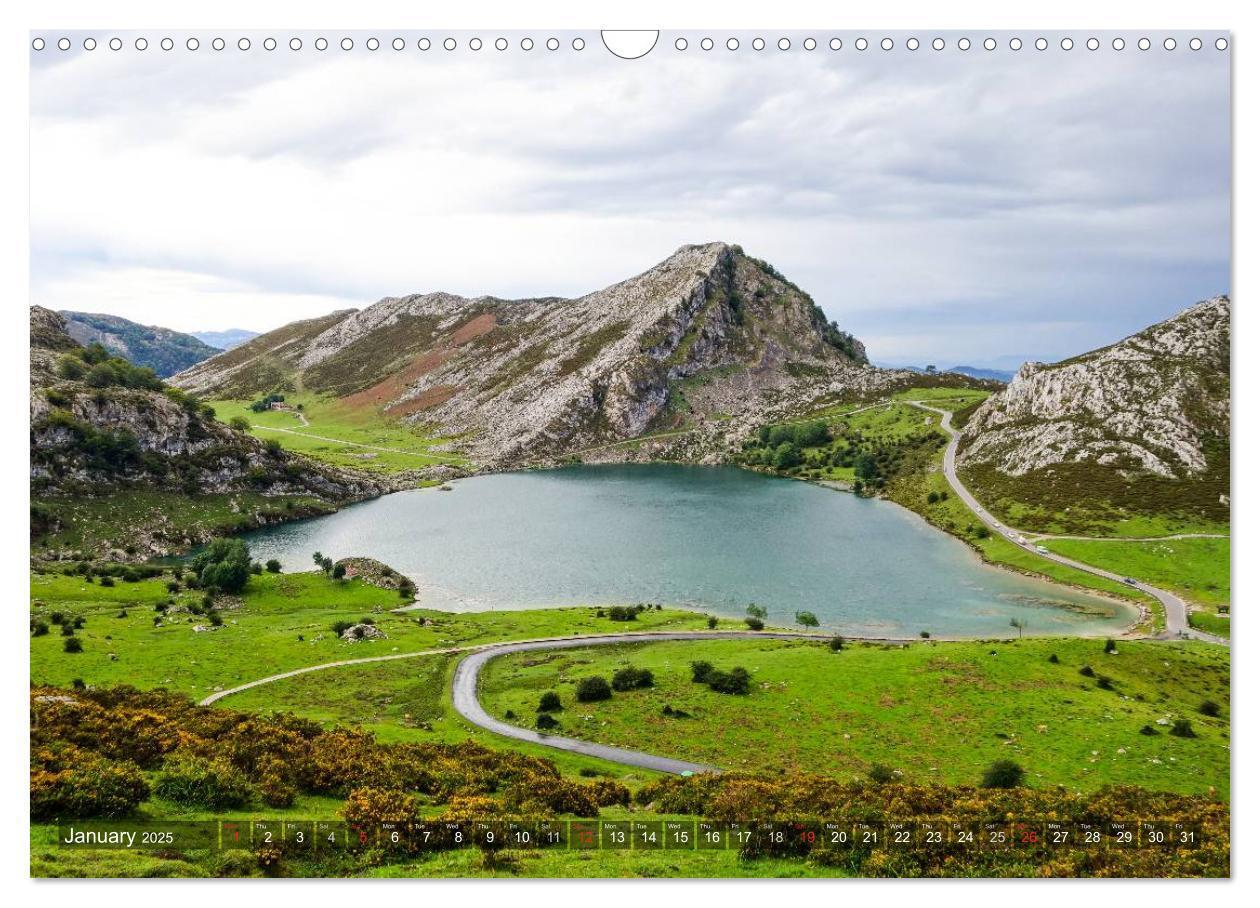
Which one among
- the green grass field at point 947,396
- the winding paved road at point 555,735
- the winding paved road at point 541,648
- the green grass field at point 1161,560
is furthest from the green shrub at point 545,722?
the green grass field at point 947,396

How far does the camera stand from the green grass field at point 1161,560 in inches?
1505

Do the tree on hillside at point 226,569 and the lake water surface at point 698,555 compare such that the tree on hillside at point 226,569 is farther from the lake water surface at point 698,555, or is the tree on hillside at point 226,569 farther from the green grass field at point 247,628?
the lake water surface at point 698,555

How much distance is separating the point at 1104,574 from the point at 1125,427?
1303 cm

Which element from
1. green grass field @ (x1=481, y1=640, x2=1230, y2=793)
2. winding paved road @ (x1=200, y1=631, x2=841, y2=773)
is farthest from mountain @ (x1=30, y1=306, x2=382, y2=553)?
green grass field @ (x1=481, y1=640, x2=1230, y2=793)

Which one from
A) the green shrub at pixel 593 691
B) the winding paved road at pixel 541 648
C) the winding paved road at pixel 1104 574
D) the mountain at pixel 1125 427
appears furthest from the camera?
the winding paved road at pixel 1104 574

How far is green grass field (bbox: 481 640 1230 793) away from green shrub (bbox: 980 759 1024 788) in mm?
1135

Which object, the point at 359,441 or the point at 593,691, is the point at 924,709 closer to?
the point at 593,691

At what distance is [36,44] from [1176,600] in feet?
214

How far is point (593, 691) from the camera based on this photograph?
3991 cm

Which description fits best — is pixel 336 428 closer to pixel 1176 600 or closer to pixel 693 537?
pixel 693 537

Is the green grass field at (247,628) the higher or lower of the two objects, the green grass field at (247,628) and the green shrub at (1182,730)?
the lower

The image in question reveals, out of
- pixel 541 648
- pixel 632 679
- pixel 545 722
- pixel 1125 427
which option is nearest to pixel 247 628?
pixel 541 648

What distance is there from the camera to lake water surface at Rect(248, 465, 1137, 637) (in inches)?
2635

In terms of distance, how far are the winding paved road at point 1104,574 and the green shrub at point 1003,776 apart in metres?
→ 17.1
